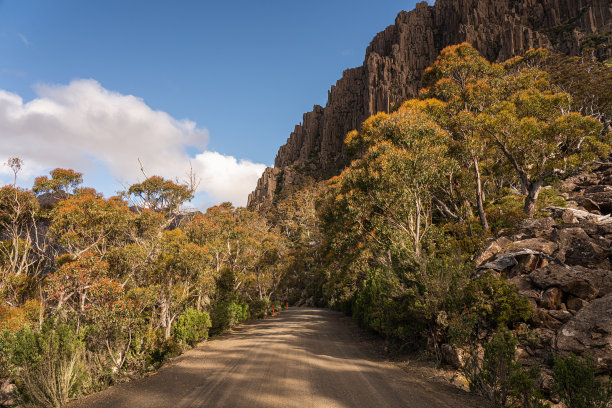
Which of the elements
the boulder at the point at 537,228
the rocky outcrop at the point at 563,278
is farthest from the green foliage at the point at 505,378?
the boulder at the point at 537,228

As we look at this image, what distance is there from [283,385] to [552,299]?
9.47 m

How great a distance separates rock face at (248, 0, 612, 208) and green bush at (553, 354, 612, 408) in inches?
3219

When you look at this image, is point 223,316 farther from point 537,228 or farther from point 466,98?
point 466,98

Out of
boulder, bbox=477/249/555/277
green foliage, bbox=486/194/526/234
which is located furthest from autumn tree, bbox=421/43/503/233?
boulder, bbox=477/249/555/277

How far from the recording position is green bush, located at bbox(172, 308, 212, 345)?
53.1 ft

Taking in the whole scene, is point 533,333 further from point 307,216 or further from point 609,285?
point 307,216

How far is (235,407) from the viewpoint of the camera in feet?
22.6

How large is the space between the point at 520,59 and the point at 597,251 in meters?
53.8

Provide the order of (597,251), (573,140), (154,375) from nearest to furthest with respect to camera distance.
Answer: (154,375) → (597,251) → (573,140)

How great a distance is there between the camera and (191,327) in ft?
54.9

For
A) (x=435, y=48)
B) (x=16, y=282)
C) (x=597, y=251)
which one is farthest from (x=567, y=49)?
(x=16, y=282)

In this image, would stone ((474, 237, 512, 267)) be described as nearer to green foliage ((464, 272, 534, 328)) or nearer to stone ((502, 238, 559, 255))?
stone ((502, 238, 559, 255))

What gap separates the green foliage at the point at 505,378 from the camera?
6055mm

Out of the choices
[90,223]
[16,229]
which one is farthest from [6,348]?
[16,229]
